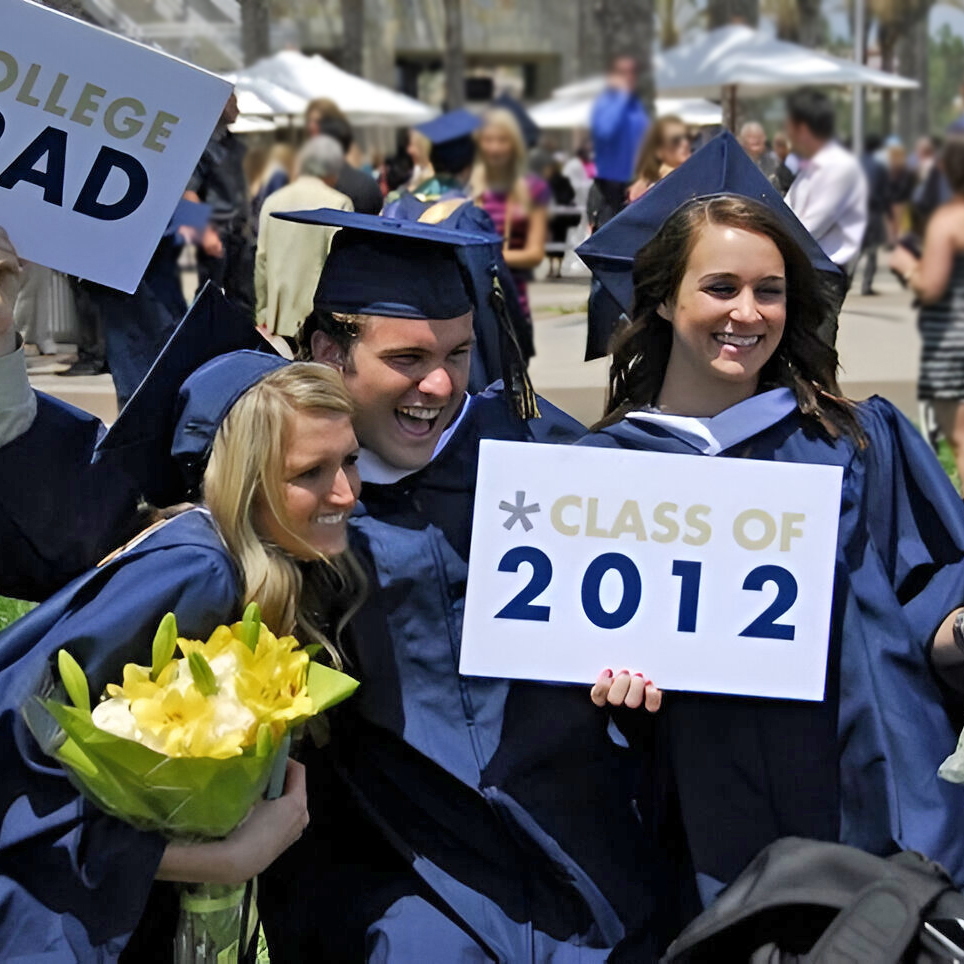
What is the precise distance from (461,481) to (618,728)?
588 mm

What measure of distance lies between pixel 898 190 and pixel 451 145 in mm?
17105

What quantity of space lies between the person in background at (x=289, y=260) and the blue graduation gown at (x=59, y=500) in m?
1.99

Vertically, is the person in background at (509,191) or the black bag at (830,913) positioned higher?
the person in background at (509,191)

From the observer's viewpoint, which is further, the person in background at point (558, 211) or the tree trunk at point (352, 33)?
the tree trunk at point (352, 33)

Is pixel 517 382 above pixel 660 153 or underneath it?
above

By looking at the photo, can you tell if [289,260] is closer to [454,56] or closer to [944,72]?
[454,56]

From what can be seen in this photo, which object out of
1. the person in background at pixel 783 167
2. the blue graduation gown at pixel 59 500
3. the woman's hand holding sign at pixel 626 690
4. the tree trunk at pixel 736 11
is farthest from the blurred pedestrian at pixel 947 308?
the tree trunk at pixel 736 11

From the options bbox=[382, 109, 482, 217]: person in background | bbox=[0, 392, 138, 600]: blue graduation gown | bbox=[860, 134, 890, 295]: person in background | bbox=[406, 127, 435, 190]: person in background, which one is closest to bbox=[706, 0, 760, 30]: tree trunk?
bbox=[860, 134, 890, 295]: person in background

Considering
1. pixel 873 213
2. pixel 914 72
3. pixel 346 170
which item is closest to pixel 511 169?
pixel 346 170

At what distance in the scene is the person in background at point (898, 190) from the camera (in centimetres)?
2381

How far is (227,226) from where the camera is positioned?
8.52 meters

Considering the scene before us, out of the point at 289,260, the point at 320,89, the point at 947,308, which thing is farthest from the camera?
the point at 320,89

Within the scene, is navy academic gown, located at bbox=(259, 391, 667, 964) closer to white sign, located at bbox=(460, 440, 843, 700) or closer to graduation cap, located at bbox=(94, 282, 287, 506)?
white sign, located at bbox=(460, 440, 843, 700)

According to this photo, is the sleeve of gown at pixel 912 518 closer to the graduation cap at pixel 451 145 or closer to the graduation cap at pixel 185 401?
the graduation cap at pixel 185 401
